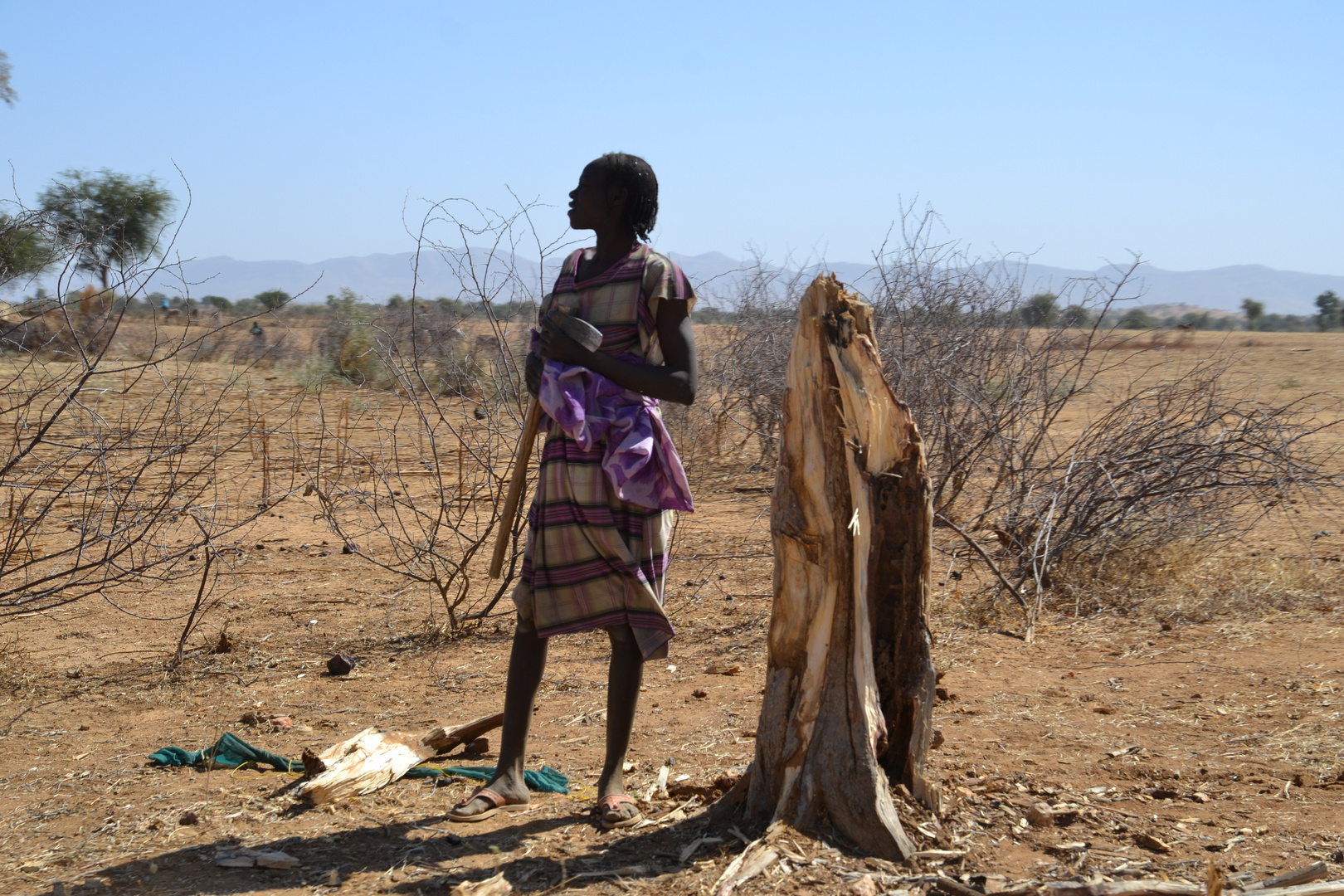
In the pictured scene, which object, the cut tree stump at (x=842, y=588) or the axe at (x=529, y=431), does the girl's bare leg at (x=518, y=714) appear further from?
the cut tree stump at (x=842, y=588)

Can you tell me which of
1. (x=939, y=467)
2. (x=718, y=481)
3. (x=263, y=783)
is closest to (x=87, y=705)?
(x=263, y=783)

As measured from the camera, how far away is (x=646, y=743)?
3.30 metres

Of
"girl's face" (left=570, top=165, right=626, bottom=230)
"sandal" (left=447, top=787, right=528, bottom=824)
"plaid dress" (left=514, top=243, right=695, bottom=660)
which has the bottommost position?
"sandal" (left=447, top=787, right=528, bottom=824)

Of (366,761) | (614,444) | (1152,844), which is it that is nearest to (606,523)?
(614,444)

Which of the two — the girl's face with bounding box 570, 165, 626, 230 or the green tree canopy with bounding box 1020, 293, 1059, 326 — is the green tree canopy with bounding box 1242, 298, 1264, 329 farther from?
the girl's face with bounding box 570, 165, 626, 230

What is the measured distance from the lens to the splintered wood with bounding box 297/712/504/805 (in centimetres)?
275

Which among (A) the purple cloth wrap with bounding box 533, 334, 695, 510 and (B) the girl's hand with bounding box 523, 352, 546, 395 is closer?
(A) the purple cloth wrap with bounding box 533, 334, 695, 510

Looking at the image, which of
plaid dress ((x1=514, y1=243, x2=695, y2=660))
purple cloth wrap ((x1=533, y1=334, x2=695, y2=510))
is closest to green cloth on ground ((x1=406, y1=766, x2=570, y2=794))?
plaid dress ((x1=514, y1=243, x2=695, y2=660))

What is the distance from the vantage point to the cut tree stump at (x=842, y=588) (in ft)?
7.79

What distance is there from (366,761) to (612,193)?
1.67 meters

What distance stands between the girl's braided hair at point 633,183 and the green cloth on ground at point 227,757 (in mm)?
1893

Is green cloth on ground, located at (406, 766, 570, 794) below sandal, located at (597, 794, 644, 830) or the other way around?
below

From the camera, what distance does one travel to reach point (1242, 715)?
11.3 ft

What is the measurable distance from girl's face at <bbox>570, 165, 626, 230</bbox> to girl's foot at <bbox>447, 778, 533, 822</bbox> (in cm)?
141
